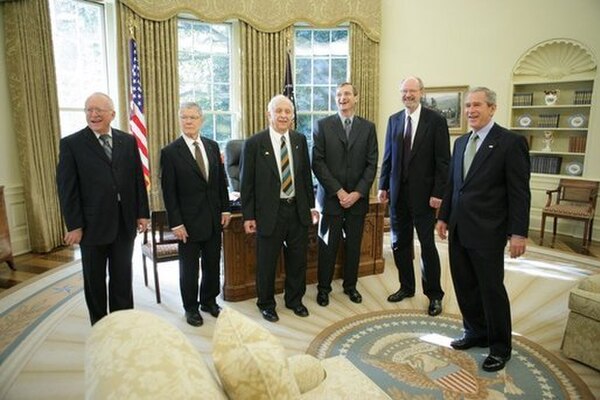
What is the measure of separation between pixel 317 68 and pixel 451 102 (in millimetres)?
2066

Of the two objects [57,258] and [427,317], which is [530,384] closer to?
[427,317]

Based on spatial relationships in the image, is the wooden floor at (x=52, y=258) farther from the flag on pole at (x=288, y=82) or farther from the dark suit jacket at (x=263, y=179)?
the flag on pole at (x=288, y=82)

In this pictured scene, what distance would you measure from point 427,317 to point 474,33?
14.6 feet

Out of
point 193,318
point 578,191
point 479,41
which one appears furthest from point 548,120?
point 193,318

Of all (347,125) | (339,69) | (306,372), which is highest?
(339,69)

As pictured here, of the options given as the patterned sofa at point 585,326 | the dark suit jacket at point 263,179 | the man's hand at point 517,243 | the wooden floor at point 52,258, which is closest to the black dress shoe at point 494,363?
the patterned sofa at point 585,326

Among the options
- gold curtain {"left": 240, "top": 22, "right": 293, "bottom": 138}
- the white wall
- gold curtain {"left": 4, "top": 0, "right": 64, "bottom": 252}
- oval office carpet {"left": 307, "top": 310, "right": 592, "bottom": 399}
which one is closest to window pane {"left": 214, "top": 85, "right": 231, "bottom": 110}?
gold curtain {"left": 240, "top": 22, "right": 293, "bottom": 138}

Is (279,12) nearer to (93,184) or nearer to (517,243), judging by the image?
(93,184)

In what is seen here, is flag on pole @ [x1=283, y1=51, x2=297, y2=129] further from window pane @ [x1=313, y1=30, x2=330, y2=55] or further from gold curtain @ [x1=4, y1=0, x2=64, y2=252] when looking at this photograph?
gold curtain @ [x1=4, y1=0, x2=64, y2=252]

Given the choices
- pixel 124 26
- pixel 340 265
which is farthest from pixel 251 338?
pixel 124 26

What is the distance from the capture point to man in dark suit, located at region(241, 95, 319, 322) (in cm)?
283

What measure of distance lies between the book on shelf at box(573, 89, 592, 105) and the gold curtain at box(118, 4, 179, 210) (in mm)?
5198

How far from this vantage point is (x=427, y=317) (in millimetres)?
3088

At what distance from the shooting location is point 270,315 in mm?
2998
